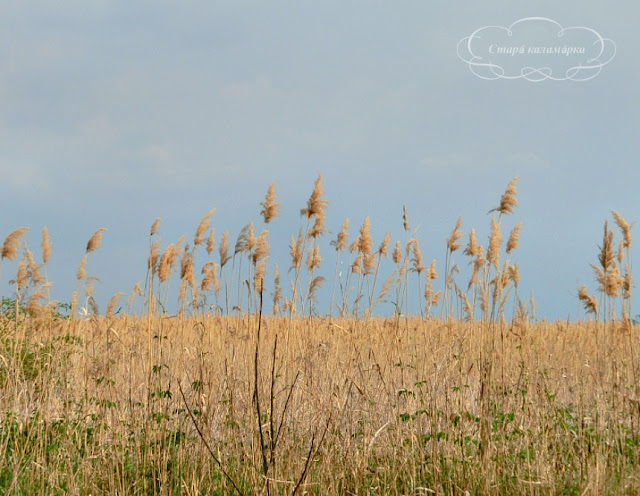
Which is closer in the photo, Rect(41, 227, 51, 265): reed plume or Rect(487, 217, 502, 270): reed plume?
Rect(487, 217, 502, 270): reed plume

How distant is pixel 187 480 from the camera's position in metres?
3.99

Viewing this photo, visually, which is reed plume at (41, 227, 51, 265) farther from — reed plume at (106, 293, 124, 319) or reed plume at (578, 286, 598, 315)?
reed plume at (578, 286, 598, 315)

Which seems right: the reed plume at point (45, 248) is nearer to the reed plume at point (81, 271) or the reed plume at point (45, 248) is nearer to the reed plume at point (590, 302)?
the reed plume at point (81, 271)

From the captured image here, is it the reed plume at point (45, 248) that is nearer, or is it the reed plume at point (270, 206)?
the reed plume at point (270, 206)

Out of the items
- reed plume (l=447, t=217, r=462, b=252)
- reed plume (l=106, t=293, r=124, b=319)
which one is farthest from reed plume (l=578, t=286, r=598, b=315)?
reed plume (l=106, t=293, r=124, b=319)

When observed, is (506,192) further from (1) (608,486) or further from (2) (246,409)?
(2) (246,409)

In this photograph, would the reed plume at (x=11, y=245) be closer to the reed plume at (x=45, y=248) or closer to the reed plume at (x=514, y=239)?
the reed plume at (x=45, y=248)

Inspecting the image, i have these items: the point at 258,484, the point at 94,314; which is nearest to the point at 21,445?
the point at 94,314

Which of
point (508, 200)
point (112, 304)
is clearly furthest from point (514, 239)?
point (112, 304)

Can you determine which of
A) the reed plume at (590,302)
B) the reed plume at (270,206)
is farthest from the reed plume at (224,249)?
the reed plume at (590,302)

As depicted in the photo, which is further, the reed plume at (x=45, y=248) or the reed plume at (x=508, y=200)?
the reed plume at (x=45, y=248)

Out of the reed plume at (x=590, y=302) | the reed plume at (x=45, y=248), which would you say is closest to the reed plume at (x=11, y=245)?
the reed plume at (x=45, y=248)

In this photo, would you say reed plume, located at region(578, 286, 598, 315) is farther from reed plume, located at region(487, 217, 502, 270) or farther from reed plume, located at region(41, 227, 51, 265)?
reed plume, located at region(41, 227, 51, 265)

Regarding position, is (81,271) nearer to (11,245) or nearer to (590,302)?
(11,245)
